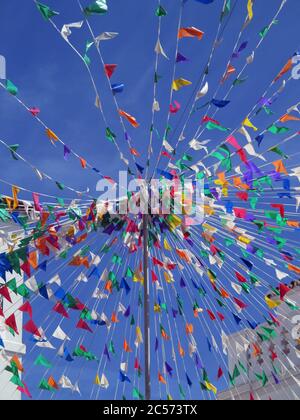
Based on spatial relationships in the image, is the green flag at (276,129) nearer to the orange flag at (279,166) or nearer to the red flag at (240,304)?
the orange flag at (279,166)

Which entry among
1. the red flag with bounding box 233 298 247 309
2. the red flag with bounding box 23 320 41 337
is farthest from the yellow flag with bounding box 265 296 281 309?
the red flag with bounding box 23 320 41 337

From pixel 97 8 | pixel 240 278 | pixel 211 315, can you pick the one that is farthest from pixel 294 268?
pixel 97 8

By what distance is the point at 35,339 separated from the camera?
8.50 m

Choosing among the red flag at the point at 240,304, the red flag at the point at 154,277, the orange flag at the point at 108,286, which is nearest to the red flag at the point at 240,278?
the red flag at the point at 240,304

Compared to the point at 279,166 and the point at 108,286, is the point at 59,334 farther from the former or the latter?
the point at 279,166
